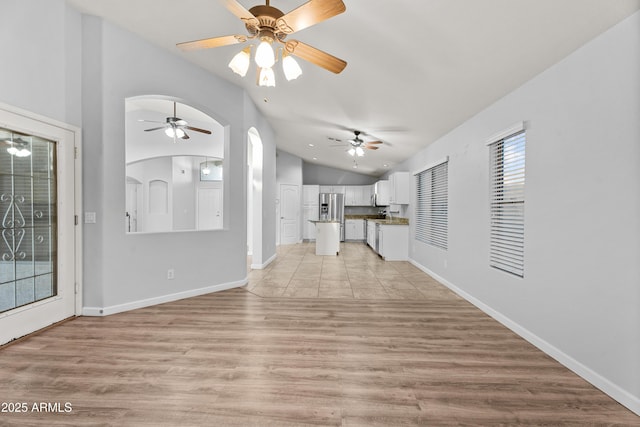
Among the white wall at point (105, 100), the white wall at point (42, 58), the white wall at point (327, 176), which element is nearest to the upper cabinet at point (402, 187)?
the white wall at point (327, 176)

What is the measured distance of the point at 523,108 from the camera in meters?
2.88

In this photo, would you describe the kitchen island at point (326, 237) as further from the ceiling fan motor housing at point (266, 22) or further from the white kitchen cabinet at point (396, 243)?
the ceiling fan motor housing at point (266, 22)

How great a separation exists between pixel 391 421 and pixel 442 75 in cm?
310

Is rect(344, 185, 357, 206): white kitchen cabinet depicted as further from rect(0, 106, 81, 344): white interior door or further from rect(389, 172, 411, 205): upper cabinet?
rect(0, 106, 81, 344): white interior door

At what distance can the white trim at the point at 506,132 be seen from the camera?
2.85 m

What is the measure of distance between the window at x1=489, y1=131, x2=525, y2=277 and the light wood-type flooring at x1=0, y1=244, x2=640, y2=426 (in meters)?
0.74

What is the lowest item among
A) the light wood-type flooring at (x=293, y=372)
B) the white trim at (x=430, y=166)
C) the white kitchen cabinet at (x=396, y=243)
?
the light wood-type flooring at (x=293, y=372)

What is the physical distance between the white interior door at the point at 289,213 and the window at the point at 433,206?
15.3ft

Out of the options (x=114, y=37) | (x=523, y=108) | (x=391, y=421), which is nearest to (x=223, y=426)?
(x=391, y=421)

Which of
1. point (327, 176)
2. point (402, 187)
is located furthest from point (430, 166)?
A: point (327, 176)

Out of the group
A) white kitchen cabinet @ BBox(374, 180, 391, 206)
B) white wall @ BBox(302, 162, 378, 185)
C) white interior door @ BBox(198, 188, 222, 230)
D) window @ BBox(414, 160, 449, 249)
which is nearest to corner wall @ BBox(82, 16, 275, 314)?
window @ BBox(414, 160, 449, 249)

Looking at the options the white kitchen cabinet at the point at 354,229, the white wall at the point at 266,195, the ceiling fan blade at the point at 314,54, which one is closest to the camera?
the ceiling fan blade at the point at 314,54

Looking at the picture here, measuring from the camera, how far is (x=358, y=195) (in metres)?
11.1

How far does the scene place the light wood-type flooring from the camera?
68.1 inches
